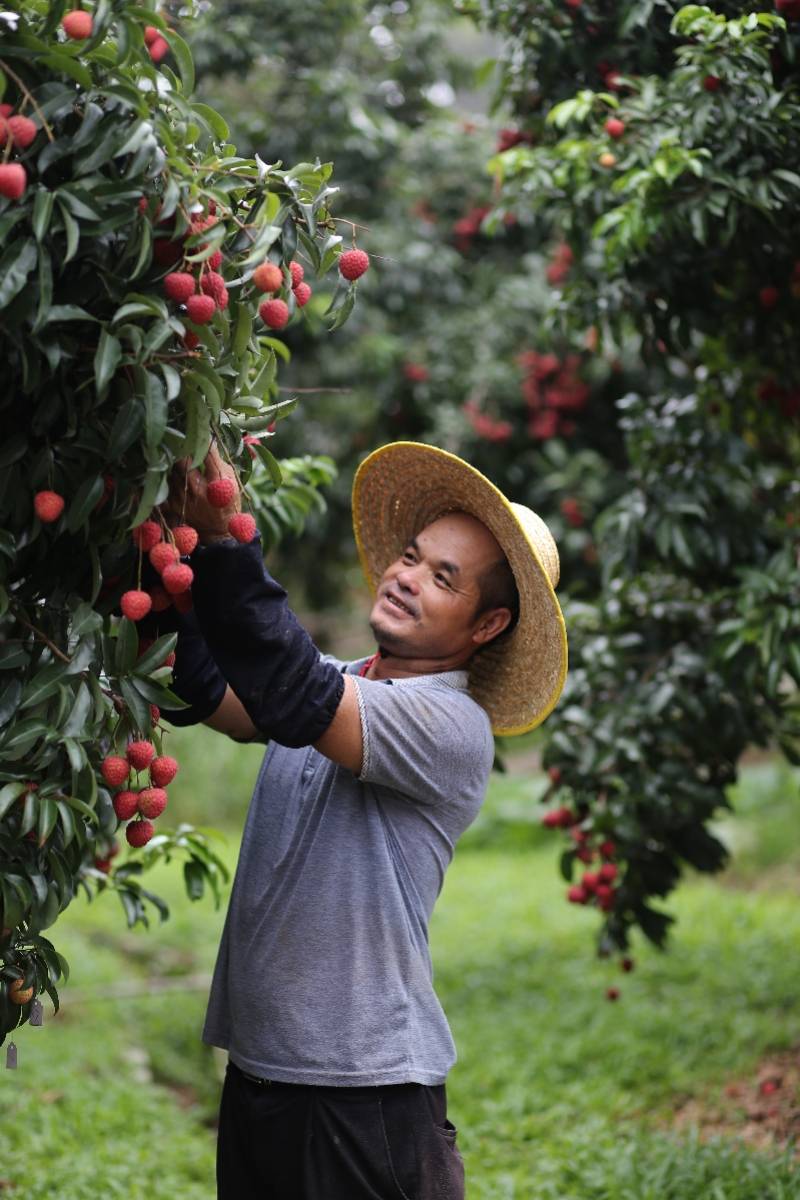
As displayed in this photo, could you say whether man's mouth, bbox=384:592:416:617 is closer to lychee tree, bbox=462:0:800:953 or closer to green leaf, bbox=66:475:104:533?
green leaf, bbox=66:475:104:533

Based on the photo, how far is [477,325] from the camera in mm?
6320

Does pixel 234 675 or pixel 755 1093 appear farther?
pixel 755 1093

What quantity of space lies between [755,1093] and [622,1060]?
1.85 feet

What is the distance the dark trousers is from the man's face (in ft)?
2.12

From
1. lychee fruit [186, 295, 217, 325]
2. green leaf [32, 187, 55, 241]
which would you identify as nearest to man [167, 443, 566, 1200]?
lychee fruit [186, 295, 217, 325]

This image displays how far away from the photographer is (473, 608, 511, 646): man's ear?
81.3 inches

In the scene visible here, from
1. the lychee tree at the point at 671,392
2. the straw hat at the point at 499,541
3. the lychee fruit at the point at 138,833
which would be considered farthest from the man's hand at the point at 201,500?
the lychee tree at the point at 671,392

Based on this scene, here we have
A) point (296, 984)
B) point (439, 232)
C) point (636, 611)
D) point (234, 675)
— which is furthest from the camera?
point (439, 232)

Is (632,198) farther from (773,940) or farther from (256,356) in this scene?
(773,940)

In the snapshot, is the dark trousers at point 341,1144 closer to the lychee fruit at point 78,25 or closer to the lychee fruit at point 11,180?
the lychee fruit at point 11,180

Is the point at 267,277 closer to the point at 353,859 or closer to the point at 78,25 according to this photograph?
the point at 78,25

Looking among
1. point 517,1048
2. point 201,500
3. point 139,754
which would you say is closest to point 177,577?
point 201,500

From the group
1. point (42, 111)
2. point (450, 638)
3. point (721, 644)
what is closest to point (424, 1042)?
point (450, 638)

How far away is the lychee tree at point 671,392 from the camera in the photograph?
274 centimetres
